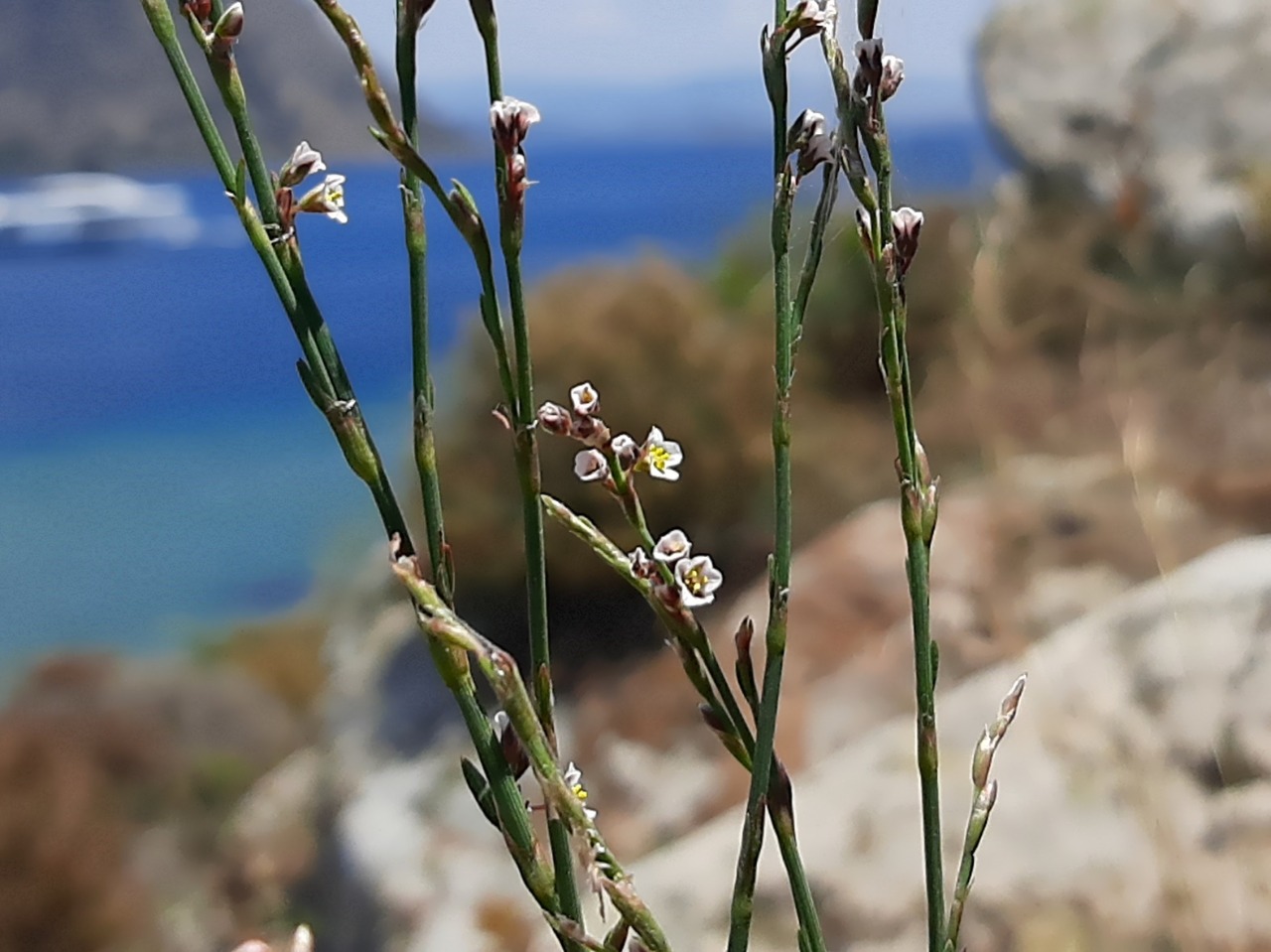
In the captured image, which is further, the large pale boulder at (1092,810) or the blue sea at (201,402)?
the blue sea at (201,402)

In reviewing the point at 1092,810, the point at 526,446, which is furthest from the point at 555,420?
the point at 1092,810

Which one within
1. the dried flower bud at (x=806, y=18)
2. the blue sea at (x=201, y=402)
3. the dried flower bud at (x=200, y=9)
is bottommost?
the blue sea at (x=201, y=402)

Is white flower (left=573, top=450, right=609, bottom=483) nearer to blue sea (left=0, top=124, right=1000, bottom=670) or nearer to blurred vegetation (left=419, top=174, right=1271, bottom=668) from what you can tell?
blurred vegetation (left=419, top=174, right=1271, bottom=668)

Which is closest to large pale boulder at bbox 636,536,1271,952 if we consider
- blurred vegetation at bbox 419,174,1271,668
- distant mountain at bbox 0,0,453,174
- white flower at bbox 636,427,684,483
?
blurred vegetation at bbox 419,174,1271,668

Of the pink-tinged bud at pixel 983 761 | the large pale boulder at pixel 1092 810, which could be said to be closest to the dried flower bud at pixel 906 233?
the pink-tinged bud at pixel 983 761

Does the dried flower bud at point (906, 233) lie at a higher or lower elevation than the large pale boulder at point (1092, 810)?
higher

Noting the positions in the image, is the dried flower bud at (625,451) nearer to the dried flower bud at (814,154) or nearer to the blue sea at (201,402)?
the dried flower bud at (814,154)
